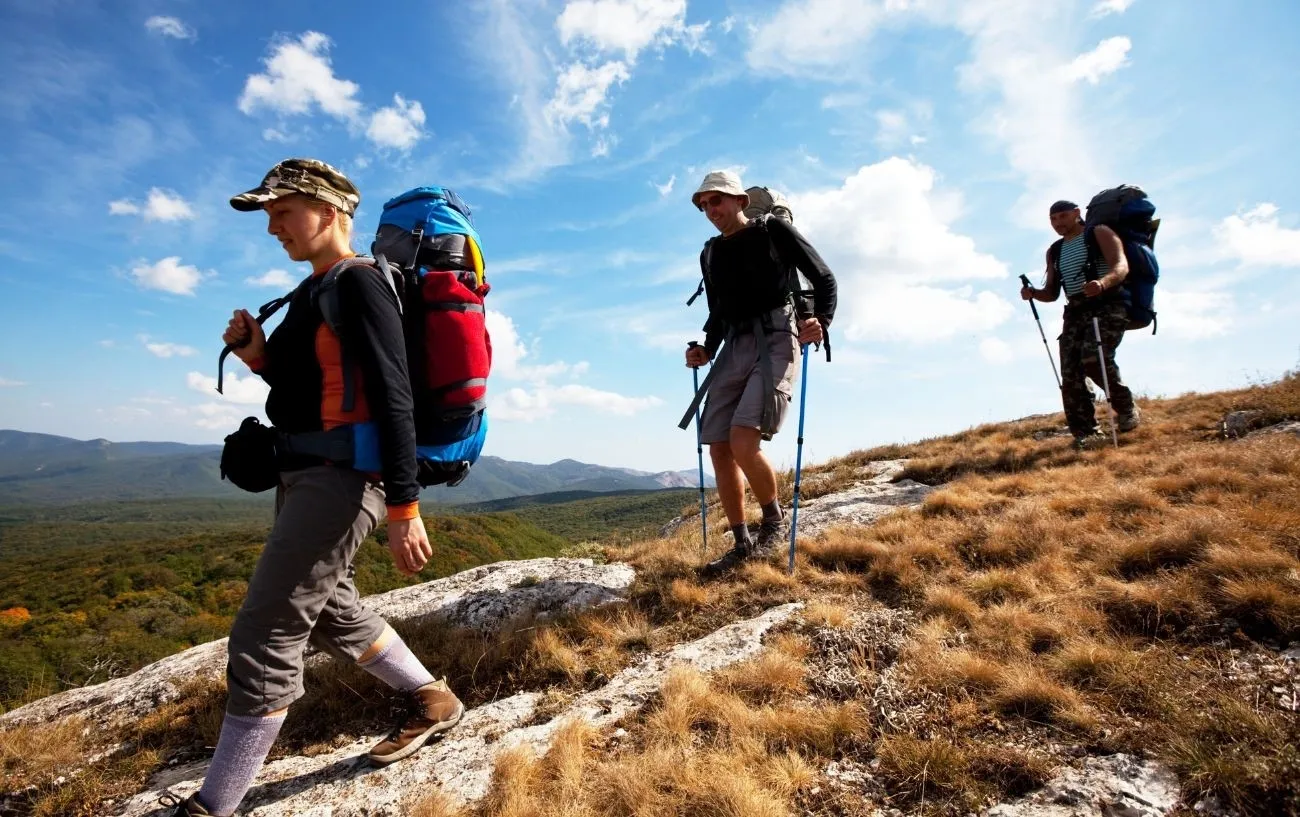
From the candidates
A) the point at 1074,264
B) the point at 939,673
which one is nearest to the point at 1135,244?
the point at 1074,264

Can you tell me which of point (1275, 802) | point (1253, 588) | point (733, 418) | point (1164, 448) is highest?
point (733, 418)

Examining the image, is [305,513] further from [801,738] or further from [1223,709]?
[1223,709]

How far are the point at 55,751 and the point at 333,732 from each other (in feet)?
5.42

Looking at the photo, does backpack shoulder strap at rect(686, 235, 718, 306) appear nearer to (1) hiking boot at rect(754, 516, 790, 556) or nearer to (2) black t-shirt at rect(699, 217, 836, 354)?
(2) black t-shirt at rect(699, 217, 836, 354)

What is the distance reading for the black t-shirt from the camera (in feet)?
16.8

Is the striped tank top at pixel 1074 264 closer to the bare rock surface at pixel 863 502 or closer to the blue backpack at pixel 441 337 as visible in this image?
the bare rock surface at pixel 863 502

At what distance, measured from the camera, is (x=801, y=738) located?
9.23 feet

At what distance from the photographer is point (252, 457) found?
272 centimetres

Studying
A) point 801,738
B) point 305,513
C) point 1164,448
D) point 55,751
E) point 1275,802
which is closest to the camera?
point 1275,802

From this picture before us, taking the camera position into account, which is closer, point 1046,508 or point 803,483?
point 1046,508

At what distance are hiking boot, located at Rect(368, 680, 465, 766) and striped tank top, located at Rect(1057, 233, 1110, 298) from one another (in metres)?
9.44

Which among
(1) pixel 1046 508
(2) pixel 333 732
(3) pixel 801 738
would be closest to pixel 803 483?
(1) pixel 1046 508

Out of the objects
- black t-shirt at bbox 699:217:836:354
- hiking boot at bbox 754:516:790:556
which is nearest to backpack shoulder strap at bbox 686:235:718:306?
black t-shirt at bbox 699:217:836:354

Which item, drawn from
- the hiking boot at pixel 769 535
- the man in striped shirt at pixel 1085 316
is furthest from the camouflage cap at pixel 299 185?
the man in striped shirt at pixel 1085 316
